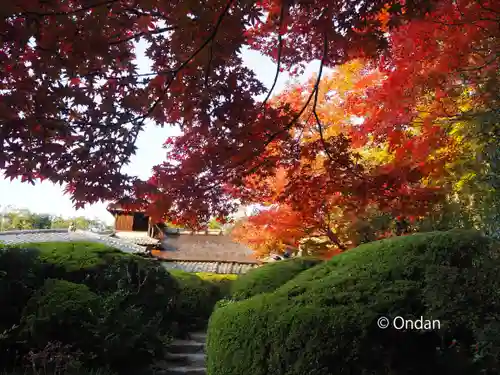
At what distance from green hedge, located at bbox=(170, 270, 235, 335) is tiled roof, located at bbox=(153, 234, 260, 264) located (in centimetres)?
921

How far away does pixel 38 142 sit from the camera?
9.21 feet

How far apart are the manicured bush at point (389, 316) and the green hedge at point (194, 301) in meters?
5.61

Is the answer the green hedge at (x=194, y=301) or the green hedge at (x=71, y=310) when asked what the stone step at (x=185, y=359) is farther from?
the green hedge at (x=194, y=301)

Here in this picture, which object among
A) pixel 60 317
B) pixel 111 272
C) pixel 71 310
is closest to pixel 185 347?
pixel 111 272

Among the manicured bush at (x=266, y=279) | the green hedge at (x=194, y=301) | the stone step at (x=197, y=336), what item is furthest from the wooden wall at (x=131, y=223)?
the manicured bush at (x=266, y=279)

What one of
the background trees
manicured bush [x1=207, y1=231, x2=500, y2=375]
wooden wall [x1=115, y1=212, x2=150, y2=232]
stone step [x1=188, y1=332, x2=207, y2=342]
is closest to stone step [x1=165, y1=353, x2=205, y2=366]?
stone step [x1=188, y1=332, x2=207, y2=342]

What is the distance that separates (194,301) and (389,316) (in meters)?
7.67

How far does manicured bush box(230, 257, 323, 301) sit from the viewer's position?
5707 mm

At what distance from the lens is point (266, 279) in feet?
19.0

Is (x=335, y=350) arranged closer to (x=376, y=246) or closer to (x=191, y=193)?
(x=376, y=246)

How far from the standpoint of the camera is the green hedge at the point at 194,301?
940 cm

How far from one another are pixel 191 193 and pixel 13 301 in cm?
389

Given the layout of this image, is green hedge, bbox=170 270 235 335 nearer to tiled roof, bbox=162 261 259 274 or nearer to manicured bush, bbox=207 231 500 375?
manicured bush, bbox=207 231 500 375

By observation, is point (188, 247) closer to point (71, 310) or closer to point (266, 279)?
point (71, 310)
